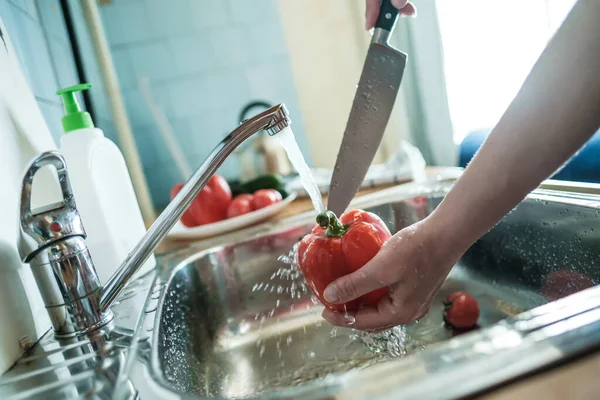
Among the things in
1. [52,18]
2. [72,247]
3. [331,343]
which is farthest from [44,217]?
[52,18]

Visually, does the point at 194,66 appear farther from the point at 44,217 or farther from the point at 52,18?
the point at 44,217

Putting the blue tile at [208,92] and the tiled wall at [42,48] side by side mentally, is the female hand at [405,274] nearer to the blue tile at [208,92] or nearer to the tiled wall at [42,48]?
the tiled wall at [42,48]

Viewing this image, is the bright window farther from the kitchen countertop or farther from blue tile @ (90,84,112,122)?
the kitchen countertop

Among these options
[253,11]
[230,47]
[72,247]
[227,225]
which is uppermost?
[253,11]

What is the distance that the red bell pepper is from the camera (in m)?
0.54

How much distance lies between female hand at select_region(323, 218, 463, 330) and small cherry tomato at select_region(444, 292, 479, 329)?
8.5 inches

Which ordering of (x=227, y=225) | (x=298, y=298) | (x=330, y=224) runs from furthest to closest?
(x=227, y=225) → (x=298, y=298) → (x=330, y=224)

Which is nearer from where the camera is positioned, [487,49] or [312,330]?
[312,330]

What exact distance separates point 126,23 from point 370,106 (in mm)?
1407

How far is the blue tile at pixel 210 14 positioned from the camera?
5.83ft

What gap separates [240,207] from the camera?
1044mm

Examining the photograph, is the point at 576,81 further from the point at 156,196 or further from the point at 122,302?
the point at 156,196

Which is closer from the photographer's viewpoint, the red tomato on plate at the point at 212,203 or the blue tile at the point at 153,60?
the red tomato on plate at the point at 212,203

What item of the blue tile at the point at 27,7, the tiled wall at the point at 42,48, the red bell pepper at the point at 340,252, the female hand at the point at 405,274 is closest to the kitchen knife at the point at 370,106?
the red bell pepper at the point at 340,252
